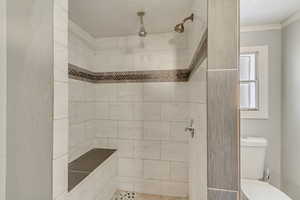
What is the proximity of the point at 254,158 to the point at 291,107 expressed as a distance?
441mm

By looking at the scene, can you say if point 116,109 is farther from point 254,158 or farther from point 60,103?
point 254,158

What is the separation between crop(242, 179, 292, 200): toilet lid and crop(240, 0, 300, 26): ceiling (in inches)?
44.8

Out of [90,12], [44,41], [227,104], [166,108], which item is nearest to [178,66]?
[166,108]

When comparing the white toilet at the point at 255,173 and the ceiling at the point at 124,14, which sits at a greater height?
the ceiling at the point at 124,14

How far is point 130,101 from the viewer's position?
230 cm

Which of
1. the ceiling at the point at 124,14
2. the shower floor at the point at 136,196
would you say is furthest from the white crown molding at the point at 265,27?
the shower floor at the point at 136,196

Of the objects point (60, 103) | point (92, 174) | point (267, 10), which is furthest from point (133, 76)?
point (267, 10)

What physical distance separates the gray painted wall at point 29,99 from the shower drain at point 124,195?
1572 millimetres

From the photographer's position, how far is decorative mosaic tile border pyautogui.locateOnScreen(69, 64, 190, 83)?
2152mm

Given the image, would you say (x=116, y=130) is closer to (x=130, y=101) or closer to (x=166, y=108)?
(x=130, y=101)

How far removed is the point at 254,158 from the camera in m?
1.26

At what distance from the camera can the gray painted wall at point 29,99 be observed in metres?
0.68

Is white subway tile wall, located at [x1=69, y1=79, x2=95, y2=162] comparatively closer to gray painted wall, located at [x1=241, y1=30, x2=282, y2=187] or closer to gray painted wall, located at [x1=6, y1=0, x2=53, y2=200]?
gray painted wall, located at [x1=6, y1=0, x2=53, y2=200]

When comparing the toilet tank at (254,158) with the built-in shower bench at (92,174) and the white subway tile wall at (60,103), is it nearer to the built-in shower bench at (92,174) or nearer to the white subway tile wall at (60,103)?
the white subway tile wall at (60,103)
